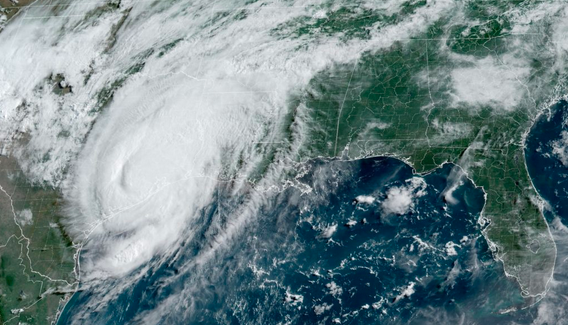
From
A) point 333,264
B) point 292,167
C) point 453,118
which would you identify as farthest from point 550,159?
point 292,167

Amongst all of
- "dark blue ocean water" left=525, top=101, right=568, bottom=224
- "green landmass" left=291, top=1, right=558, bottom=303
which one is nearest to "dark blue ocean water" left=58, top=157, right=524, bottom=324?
"green landmass" left=291, top=1, right=558, bottom=303

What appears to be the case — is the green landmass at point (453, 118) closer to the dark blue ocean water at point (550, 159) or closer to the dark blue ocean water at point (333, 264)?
the dark blue ocean water at point (550, 159)

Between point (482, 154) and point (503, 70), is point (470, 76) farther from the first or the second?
point (482, 154)

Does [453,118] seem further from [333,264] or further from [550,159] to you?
[333,264]

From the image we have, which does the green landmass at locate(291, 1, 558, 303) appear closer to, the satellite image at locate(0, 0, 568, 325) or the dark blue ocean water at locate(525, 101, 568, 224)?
the satellite image at locate(0, 0, 568, 325)

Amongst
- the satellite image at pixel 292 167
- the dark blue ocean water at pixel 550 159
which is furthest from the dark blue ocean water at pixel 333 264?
the dark blue ocean water at pixel 550 159

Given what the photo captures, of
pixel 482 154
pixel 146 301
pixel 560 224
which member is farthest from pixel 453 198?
pixel 146 301
